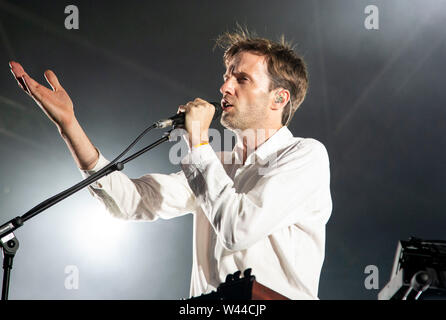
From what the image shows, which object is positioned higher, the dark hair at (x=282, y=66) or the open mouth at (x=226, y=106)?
the dark hair at (x=282, y=66)

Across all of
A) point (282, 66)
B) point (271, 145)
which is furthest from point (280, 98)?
point (271, 145)

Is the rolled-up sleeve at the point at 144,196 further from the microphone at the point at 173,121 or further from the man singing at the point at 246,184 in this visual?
the microphone at the point at 173,121

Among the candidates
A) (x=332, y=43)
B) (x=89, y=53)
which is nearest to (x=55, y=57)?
(x=89, y=53)

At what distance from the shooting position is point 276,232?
167cm

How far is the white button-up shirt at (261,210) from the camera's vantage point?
5.04ft

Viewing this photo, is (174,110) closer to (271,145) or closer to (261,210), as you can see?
(271,145)

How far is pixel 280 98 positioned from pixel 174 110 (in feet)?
5.72

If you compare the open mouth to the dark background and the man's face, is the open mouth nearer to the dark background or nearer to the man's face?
the man's face

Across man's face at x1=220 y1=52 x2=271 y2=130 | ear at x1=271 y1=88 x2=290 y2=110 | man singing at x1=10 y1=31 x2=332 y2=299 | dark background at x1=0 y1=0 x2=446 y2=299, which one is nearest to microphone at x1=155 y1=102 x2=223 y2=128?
man singing at x1=10 y1=31 x2=332 y2=299

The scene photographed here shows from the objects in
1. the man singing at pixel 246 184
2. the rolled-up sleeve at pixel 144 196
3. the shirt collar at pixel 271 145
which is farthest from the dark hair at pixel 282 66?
the rolled-up sleeve at pixel 144 196

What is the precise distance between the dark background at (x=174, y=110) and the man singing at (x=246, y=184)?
4.95ft

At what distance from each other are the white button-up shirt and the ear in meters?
0.14

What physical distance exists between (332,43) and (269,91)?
5.66 ft

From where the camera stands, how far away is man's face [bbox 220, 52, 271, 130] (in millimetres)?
1954
